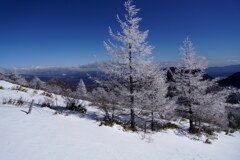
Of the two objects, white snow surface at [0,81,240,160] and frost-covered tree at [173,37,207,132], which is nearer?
white snow surface at [0,81,240,160]

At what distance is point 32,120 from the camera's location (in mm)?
6730

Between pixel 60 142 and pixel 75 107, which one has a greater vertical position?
pixel 60 142

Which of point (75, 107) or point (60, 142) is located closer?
point (60, 142)

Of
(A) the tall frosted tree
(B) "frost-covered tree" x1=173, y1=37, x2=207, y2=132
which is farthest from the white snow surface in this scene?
(B) "frost-covered tree" x1=173, y1=37, x2=207, y2=132

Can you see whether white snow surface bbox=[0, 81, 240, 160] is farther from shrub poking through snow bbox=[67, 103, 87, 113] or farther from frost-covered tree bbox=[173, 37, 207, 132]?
frost-covered tree bbox=[173, 37, 207, 132]

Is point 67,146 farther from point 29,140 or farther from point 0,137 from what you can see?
point 0,137

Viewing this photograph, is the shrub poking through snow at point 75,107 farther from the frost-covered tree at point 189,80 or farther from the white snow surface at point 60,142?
the frost-covered tree at point 189,80

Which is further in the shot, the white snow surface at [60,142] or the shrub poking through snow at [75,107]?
the shrub poking through snow at [75,107]

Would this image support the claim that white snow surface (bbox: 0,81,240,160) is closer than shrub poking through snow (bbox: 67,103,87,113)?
Yes

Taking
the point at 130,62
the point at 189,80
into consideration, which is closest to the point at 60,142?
the point at 130,62

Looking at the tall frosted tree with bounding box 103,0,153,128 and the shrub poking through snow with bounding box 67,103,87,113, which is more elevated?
the tall frosted tree with bounding box 103,0,153,128

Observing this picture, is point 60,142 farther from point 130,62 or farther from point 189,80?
point 189,80

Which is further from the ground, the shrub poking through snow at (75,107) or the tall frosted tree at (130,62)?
the tall frosted tree at (130,62)

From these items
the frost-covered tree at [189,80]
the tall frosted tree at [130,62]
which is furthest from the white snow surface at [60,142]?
the frost-covered tree at [189,80]
